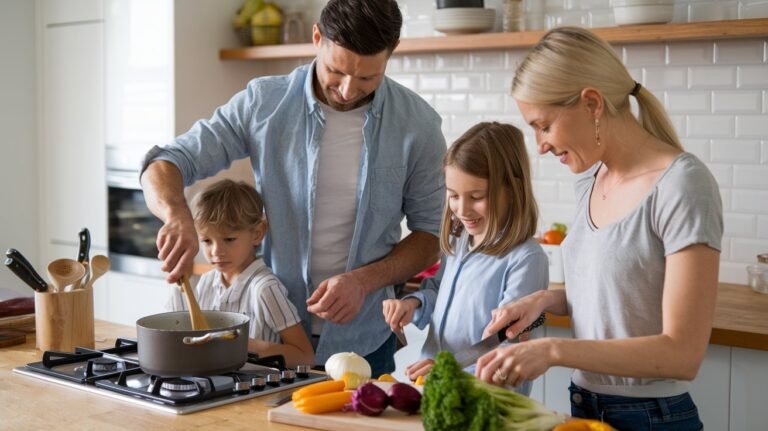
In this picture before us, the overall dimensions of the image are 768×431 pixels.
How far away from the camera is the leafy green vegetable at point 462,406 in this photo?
1546mm

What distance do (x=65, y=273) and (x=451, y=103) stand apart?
2.31 m

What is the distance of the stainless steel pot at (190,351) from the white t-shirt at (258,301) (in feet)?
1.81

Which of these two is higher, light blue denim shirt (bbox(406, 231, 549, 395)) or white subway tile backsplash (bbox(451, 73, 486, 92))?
white subway tile backsplash (bbox(451, 73, 486, 92))

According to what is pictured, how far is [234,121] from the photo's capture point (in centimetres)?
273

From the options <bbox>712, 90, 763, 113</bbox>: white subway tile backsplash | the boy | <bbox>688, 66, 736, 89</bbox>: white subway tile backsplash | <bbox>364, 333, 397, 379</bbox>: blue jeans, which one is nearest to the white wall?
the boy

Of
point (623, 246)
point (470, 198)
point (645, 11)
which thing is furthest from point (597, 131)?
point (645, 11)

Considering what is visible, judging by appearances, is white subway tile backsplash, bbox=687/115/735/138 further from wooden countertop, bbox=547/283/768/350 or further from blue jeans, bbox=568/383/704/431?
blue jeans, bbox=568/383/704/431

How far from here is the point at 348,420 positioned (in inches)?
69.6

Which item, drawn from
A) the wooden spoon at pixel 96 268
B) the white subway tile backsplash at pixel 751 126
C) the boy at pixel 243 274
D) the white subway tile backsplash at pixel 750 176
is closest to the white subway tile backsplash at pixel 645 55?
the white subway tile backsplash at pixel 751 126

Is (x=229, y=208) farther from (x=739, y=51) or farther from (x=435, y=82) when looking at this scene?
(x=739, y=51)

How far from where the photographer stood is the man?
8.78 feet

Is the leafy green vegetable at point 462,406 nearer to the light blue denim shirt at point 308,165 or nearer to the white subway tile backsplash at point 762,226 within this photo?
the light blue denim shirt at point 308,165

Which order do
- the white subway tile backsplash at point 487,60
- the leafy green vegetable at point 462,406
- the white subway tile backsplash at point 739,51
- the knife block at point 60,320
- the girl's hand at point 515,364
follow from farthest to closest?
the white subway tile backsplash at point 487,60, the white subway tile backsplash at point 739,51, the knife block at point 60,320, the girl's hand at point 515,364, the leafy green vegetable at point 462,406

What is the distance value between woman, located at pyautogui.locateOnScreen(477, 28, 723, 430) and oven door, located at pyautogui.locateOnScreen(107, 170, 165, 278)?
10.3 ft
